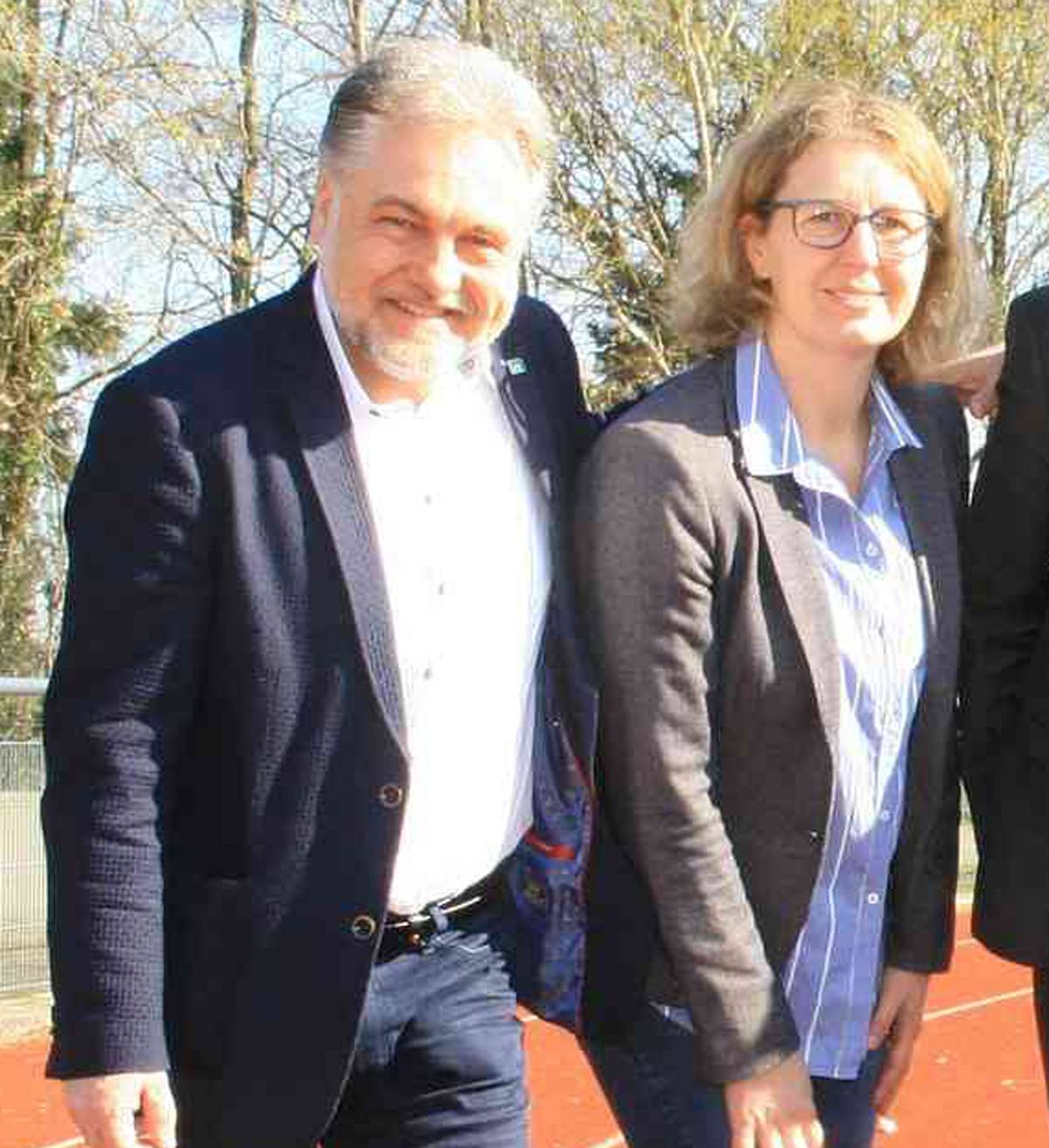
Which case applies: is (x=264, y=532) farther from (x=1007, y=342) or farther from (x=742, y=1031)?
(x=1007, y=342)

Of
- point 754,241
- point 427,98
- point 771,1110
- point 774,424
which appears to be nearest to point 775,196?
Result: point 754,241

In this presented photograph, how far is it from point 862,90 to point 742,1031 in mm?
1433

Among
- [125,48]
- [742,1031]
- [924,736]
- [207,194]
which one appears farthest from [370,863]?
[207,194]

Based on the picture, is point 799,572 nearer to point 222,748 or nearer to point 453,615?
point 453,615

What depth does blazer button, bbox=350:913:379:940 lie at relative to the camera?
8.50 ft

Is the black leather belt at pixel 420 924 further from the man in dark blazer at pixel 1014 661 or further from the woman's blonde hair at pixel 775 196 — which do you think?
the woman's blonde hair at pixel 775 196

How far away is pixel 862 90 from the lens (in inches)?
120

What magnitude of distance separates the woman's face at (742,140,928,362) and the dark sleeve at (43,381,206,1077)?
38.4 inches

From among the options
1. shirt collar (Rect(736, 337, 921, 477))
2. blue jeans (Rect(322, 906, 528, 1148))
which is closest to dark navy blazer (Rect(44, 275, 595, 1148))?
blue jeans (Rect(322, 906, 528, 1148))

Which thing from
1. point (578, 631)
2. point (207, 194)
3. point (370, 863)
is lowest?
point (370, 863)

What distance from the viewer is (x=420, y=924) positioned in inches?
108

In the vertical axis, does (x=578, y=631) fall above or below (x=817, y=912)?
above

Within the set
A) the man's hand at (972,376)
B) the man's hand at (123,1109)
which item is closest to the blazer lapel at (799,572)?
the man's hand at (972,376)

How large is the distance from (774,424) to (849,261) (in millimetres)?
265
